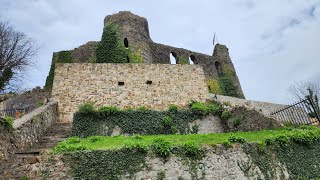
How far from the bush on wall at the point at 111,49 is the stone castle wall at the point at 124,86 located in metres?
7.94

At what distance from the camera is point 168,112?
17.3 meters

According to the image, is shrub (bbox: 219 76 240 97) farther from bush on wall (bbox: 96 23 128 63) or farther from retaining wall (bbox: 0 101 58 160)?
retaining wall (bbox: 0 101 58 160)

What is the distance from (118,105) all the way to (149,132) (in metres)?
3.28

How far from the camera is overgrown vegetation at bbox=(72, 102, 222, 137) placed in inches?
616

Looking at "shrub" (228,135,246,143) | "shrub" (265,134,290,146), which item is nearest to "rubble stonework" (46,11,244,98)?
"shrub" (228,135,246,143)

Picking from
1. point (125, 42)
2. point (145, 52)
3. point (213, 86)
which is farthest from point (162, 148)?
point (213, 86)

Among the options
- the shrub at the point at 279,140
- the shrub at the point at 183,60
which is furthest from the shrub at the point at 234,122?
the shrub at the point at 183,60

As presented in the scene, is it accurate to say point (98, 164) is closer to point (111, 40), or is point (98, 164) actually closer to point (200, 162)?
point (200, 162)

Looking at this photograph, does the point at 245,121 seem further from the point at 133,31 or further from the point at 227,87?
the point at 227,87

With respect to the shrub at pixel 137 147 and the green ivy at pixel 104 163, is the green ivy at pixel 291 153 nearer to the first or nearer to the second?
the shrub at pixel 137 147

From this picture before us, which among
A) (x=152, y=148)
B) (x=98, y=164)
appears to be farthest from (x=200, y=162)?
(x=98, y=164)

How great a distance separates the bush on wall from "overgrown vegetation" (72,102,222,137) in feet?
39.1

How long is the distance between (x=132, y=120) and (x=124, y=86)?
3751 mm

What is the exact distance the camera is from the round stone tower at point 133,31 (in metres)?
30.3
